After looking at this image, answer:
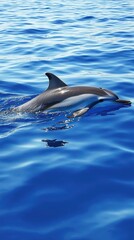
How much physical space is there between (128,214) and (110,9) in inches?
1020

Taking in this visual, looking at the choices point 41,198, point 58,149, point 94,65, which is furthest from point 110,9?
Answer: point 41,198

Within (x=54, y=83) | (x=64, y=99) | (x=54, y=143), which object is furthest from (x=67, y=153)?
(x=54, y=83)

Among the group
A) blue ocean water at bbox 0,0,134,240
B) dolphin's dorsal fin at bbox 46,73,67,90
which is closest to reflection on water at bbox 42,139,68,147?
blue ocean water at bbox 0,0,134,240

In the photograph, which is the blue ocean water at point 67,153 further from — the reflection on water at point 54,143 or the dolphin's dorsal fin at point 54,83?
the dolphin's dorsal fin at point 54,83

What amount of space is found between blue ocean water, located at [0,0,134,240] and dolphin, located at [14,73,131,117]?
217 millimetres

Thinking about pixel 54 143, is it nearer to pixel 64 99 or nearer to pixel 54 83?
pixel 64 99

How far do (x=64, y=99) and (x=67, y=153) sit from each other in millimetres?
2591

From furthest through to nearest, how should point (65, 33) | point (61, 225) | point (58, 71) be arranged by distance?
1. point (65, 33)
2. point (58, 71)
3. point (61, 225)

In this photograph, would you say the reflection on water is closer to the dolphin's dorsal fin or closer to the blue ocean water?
the blue ocean water

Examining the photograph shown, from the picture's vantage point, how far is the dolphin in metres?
10.4

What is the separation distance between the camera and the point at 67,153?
26.7 feet

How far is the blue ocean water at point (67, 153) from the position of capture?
5867 mm

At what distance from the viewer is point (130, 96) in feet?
38.4

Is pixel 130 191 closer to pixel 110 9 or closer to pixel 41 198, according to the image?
pixel 41 198
